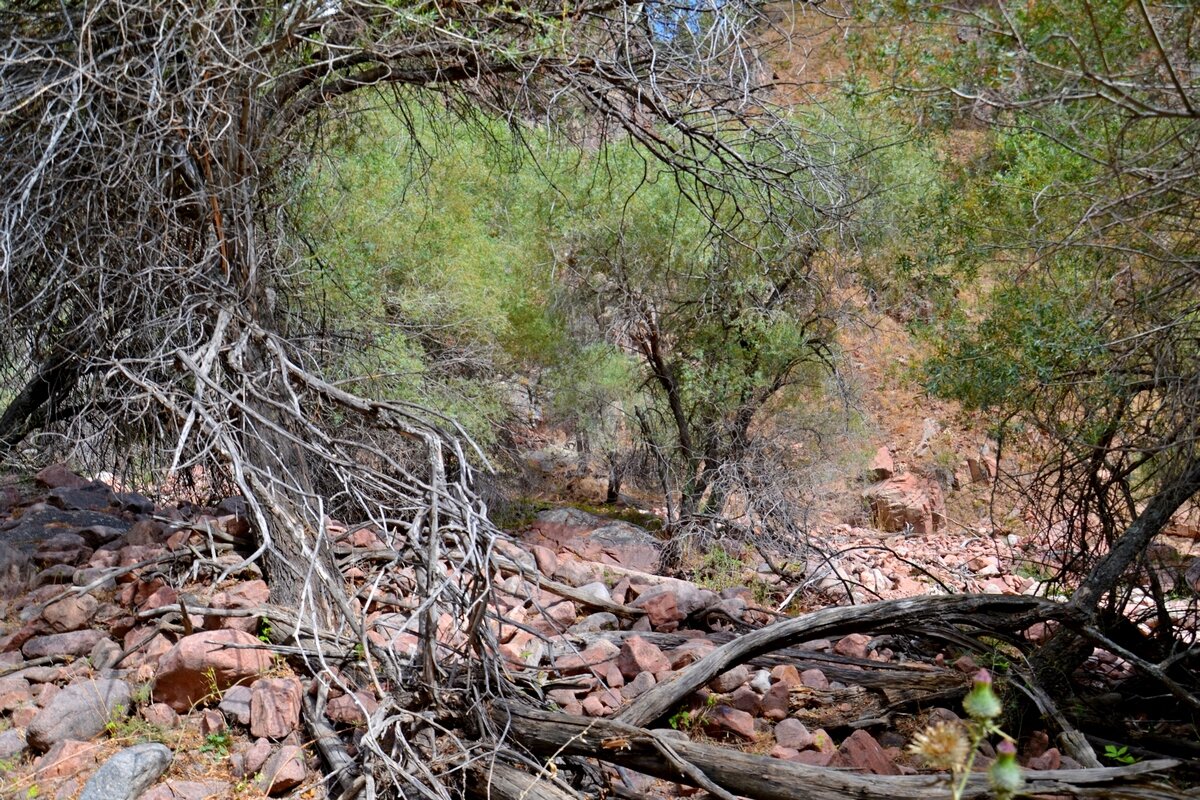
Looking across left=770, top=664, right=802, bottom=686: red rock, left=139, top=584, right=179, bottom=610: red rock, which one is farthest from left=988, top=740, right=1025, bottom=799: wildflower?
left=139, top=584, right=179, bottom=610: red rock

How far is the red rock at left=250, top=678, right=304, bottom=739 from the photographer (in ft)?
10.9

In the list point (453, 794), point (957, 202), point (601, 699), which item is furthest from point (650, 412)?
point (453, 794)

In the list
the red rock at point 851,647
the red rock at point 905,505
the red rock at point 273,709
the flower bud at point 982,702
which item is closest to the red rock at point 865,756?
the red rock at point 851,647

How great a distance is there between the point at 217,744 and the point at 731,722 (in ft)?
6.34

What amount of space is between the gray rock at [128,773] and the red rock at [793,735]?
2.24 meters

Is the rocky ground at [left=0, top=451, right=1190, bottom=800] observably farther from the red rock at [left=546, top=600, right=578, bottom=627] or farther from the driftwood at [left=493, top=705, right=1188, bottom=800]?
the driftwood at [left=493, top=705, right=1188, bottom=800]

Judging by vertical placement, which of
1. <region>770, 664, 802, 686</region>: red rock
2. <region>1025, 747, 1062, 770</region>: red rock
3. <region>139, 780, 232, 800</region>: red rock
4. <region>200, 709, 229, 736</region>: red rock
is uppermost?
<region>1025, 747, 1062, 770</region>: red rock

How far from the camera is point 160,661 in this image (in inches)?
141

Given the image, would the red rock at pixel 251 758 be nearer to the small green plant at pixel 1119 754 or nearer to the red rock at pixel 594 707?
the red rock at pixel 594 707

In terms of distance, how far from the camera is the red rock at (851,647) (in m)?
4.59

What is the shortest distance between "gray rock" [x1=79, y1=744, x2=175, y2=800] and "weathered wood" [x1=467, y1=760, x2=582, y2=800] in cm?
102

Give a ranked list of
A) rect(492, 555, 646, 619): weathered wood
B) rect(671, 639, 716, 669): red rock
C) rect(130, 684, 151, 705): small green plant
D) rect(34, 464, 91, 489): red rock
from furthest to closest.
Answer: rect(34, 464, 91, 489): red rock < rect(492, 555, 646, 619): weathered wood < rect(671, 639, 716, 669): red rock < rect(130, 684, 151, 705): small green plant

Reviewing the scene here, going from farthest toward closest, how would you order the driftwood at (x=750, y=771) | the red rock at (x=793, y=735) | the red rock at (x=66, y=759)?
1. the red rock at (x=793, y=735)
2. the red rock at (x=66, y=759)
3. the driftwood at (x=750, y=771)

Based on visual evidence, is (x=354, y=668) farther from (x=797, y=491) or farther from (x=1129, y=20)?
(x=797, y=491)
